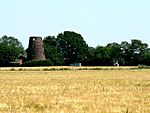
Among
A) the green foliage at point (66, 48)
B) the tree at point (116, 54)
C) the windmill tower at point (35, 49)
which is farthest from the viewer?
the tree at point (116, 54)

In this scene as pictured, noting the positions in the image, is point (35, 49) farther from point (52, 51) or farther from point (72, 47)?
point (72, 47)

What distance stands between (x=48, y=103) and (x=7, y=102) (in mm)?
1669

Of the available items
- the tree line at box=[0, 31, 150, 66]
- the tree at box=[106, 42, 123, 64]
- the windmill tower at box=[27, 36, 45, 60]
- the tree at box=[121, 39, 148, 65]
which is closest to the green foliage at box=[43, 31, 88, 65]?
the tree line at box=[0, 31, 150, 66]

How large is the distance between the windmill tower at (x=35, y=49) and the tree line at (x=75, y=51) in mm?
4067

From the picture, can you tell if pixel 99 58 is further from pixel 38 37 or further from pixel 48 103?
pixel 48 103

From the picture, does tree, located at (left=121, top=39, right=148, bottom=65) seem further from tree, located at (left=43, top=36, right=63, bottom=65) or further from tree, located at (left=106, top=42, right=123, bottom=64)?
tree, located at (left=43, top=36, right=63, bottom=65)

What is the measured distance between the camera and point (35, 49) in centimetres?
14262

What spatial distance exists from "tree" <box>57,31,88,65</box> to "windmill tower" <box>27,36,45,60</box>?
47.5 ft

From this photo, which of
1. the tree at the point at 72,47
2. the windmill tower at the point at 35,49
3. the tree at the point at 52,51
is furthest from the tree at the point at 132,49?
the windmill tower at the point at 35,49

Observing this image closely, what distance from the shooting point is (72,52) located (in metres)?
165

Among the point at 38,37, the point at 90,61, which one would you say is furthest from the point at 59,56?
the point at 90,61

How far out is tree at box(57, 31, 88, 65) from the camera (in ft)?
525

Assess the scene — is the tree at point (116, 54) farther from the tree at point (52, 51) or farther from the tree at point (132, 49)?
the tree at point (52, 51)

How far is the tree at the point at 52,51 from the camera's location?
146425mm
